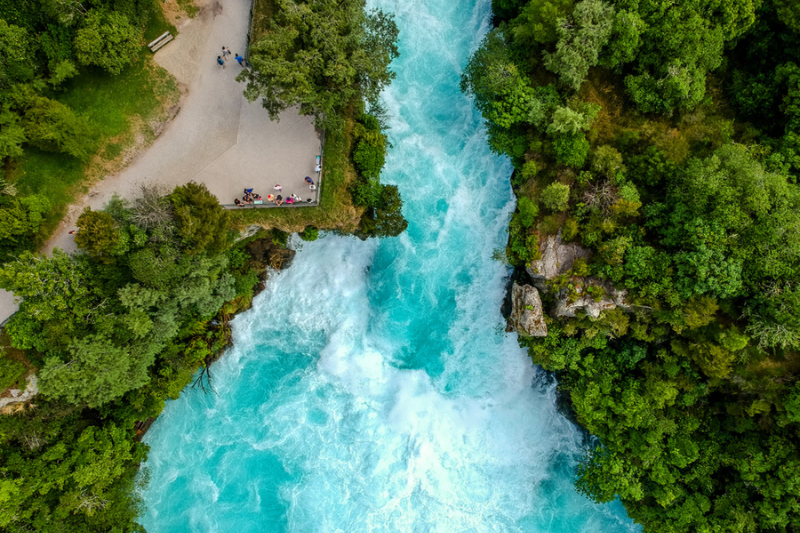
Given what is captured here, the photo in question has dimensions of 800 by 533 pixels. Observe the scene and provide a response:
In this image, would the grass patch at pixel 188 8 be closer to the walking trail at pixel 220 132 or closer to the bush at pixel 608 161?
the walking trail at pixel 220 132

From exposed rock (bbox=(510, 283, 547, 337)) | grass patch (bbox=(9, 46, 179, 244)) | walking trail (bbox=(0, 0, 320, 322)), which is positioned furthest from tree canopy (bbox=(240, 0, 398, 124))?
exposed rock (bbox=(510, 283, 547, 337))

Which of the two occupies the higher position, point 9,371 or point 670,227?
point 670,227

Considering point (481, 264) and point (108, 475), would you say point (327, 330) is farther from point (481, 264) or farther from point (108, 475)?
point (108, 475)

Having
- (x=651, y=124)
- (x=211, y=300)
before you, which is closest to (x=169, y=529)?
Result: (x=211, y=300)

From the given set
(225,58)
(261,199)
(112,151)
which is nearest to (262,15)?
(225,58)

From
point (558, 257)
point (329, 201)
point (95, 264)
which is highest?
point (558, 257)

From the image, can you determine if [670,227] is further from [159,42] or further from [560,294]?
[159,42]
